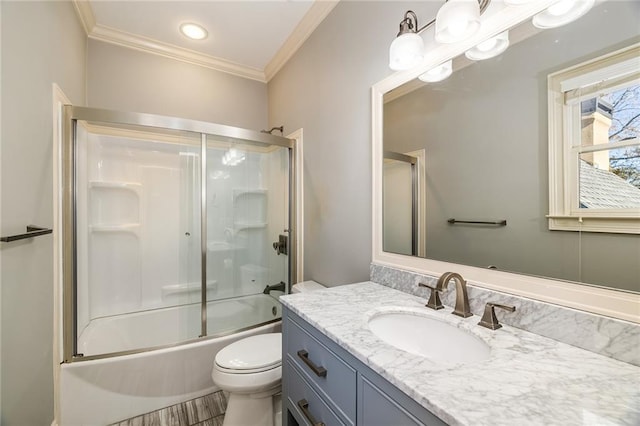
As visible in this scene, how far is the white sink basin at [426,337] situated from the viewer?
860 millimetres

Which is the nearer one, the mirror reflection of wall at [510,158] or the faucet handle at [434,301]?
the mirror reflection of wall at [510,158]

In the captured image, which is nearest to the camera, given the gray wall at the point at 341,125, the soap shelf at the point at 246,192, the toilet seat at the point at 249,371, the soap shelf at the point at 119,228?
the toilet seat at the point at 249,371

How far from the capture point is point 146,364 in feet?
5.46

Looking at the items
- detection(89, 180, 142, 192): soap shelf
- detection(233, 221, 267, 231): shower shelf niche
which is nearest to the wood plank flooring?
detection(233, 221, 267, 231): shower shelf niche

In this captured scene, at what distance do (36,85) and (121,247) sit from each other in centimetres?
143

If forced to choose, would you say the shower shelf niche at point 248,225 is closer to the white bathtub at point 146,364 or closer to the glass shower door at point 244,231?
the glass shower door at point 244,231

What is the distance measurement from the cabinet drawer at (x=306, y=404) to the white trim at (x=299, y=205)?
114 centimetres

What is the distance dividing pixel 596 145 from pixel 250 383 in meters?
1.63

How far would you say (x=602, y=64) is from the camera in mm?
705

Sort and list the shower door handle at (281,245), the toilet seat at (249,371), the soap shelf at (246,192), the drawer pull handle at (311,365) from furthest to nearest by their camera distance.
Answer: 1. the shower door handle at (281,245)
2. the soap shelf at (246,192)
3. the toilet seat at (249,371)
4. the drawer pull handle at (311,365)

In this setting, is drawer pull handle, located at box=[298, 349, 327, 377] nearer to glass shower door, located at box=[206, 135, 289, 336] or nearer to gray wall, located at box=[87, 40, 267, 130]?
glass shower door, located at box=[206, 135, 289, 336]

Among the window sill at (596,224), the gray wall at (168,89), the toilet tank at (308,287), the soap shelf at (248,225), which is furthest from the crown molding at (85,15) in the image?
the window sill at (596,224)

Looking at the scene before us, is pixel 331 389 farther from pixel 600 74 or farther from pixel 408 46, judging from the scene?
pixel 408 46

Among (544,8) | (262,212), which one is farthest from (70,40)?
(544,8)
